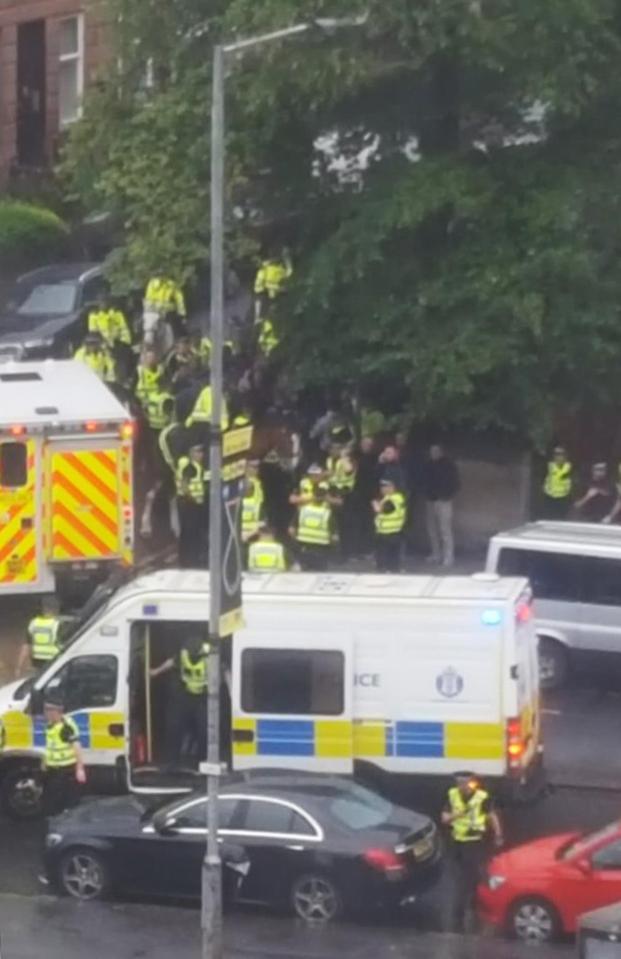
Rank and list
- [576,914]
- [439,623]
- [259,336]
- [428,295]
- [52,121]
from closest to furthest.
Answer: [576,914]
[439,623]
[428,295]
[259,336]
[52,121]

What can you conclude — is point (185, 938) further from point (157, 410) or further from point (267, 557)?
point (157, 410)

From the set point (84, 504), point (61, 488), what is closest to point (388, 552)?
point (84, 504)

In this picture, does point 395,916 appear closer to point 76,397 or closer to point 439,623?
point 439,623

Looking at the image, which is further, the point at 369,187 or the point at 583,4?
the point at 369,187

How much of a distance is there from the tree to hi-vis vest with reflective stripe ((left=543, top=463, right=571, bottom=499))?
1.30 ft

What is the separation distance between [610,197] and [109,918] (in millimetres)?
12362

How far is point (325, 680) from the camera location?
21234 millimetres

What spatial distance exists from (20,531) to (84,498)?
29.9 inches

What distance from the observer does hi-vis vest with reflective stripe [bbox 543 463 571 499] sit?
28.7 meters

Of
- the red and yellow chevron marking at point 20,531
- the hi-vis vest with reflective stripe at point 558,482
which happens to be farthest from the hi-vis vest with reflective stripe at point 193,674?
the hi-vis vest with reflective stripe at point 558,482

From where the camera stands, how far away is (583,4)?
90.0 feet

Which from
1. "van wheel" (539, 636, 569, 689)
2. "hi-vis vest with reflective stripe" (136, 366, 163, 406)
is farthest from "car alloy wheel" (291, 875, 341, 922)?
"hi-vis vest with reflective stripe" (136, 366, 163, 406)

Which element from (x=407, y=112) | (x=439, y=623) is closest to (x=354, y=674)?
(x=439, y=623)

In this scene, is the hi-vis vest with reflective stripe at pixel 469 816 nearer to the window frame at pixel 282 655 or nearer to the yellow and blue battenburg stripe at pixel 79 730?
the window frame at pixel 282 655
